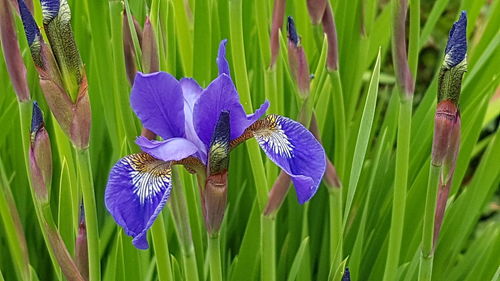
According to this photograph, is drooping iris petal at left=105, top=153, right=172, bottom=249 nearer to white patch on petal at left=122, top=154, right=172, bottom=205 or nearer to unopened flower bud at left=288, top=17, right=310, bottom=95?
white patch on petal at left=122, top=154, right=172, bottom=205

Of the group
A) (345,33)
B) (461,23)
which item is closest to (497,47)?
(345,33)

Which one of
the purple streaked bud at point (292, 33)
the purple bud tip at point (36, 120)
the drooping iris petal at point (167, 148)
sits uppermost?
the purple streaked bud at point (292, 33)

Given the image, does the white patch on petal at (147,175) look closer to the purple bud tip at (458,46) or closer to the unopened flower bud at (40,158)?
the unopened flower bud at (40,158)

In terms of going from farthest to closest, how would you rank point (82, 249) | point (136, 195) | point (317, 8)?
point (317, 8) < point (82, 249) < point (136, 195)

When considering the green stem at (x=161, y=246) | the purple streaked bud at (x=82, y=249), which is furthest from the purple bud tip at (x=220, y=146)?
the purple streaked bud at (x=82, y=249)

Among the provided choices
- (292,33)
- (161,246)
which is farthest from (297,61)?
(161,246)

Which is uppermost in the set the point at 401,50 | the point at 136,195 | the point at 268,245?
the point at 401,50

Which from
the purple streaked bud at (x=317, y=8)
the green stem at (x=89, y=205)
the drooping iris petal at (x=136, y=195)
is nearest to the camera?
the drooping iris petal at (x=136, y=195)

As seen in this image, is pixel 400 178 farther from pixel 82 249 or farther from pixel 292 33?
pixel 82 249
